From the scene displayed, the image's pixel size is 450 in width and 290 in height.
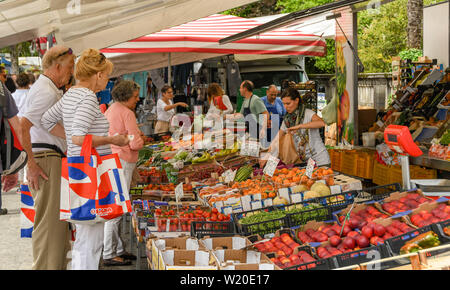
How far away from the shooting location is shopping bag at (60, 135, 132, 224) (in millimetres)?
Result: 3562

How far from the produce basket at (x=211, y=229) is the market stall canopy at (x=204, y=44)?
479cm

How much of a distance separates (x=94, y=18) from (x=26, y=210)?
1862mm

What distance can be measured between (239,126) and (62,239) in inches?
198

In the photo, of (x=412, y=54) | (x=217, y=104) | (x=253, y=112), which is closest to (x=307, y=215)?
(x=253, y=112)

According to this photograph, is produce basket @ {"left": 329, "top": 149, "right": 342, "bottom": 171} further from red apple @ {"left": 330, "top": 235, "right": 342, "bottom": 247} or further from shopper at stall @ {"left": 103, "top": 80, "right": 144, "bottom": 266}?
red apple @ {"left": 330, "top": 235, "right": 342, "bottom": 247}

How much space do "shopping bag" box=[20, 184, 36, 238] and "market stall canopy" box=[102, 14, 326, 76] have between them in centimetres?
439

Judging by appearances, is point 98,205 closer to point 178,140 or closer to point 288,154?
point 288,154

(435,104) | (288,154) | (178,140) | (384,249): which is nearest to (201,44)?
(178,140)

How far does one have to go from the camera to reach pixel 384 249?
10.7 feet

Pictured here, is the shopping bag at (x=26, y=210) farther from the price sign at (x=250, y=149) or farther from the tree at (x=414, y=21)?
the tree at (x=414, y=21)

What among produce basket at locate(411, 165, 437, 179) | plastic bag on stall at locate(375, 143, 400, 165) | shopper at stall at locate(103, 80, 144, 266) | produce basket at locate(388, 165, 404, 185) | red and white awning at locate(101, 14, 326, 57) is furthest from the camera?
red and white awning at locate(101, 14, 326, 57)

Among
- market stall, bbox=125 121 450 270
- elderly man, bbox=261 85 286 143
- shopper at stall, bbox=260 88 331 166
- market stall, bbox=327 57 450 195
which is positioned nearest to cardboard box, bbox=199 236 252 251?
market stall, bbox=125 121 450 270

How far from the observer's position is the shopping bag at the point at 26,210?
448cm

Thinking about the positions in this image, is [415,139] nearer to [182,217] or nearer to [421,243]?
[182,217]
